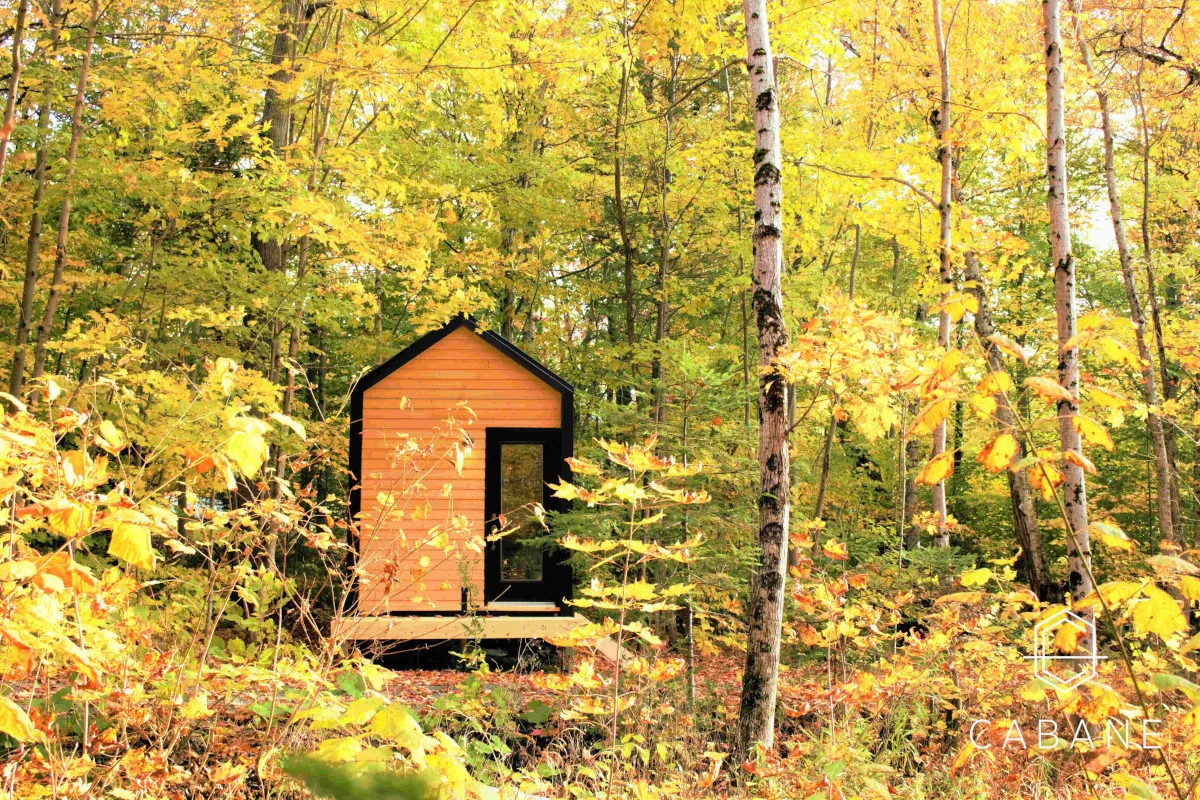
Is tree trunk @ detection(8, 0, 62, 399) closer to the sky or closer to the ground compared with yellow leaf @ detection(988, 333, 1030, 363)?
closer to the sky

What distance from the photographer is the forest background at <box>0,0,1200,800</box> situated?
2723 mm

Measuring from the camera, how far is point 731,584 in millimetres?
6719

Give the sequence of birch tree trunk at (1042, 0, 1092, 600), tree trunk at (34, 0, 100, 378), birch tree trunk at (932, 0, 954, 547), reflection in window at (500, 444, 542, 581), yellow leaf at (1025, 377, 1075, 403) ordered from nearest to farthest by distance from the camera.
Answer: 1. yellow leaf at (1025, 377, 1075, 403)
2. birch tree trunk at (1042, 0, 1092, 600)
3. tree trunk at (34, 0, 100, 378)
4. birch tree trunk at (932, 0, 954, 547)
5. reflection in window at (500, 444, 542, 581)

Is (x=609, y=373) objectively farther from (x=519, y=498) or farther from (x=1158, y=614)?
(x=1158, y=614)

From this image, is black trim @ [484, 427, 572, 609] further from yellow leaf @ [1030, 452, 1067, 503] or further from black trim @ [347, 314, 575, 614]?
yellow leaf @ [1030, 452, 1067, 503]

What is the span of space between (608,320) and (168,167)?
9936mm

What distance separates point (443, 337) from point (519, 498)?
2.00 m

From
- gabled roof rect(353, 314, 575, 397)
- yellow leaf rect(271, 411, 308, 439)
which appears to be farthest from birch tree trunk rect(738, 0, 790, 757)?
gabled roof rect(353, 314, 575, 397)

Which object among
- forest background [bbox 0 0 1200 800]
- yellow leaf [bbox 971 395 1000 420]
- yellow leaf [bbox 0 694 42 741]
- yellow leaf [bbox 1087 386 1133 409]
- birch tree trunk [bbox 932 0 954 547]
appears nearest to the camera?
yellow leaf [bbox 0 694 42 741]

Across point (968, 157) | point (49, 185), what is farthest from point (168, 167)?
point (968, 157)

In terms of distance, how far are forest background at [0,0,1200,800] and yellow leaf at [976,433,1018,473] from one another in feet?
0.07

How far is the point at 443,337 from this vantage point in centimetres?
905

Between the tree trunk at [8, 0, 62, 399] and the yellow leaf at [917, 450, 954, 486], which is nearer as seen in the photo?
the yellow leaf at [917, 450, 954, 486]

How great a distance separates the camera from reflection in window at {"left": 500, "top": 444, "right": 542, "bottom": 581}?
9.24 m
